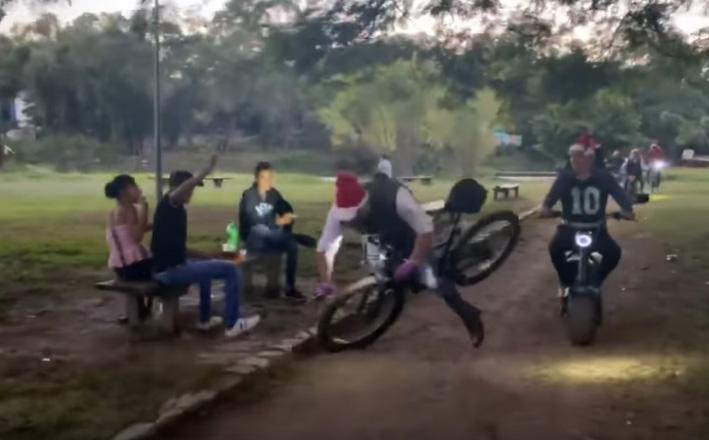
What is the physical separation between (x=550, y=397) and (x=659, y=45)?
22.6 ft

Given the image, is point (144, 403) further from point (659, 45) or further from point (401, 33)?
point (659, 45)

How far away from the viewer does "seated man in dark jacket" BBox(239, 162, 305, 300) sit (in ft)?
27.8

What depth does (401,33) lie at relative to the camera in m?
10.3

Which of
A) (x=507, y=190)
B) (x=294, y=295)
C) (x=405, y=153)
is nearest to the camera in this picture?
(x=405, y=153)

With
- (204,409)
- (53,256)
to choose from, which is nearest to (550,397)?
(204,409)

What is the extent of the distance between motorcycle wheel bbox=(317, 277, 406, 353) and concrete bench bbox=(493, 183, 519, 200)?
1852 mm

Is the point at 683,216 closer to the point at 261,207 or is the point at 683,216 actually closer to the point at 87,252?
the point at 261,207

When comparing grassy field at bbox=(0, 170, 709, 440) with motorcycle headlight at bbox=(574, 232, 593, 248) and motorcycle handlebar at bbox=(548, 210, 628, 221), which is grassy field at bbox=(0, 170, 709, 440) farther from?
motorcycle headlight at bbox=(574, 232, 593, 248)

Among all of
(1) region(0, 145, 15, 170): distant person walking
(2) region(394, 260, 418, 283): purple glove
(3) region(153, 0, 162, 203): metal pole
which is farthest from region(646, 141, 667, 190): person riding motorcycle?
(1) region(0, 145, 15, 170): distant person walking

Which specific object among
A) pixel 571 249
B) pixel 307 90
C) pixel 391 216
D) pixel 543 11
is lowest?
pixel 571 249

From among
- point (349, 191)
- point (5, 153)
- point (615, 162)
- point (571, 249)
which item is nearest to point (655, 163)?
point (615, 162)

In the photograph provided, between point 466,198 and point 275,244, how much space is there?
9.26 feet

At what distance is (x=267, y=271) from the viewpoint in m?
9.39

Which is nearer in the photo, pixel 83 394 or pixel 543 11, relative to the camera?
pixel 83 394
